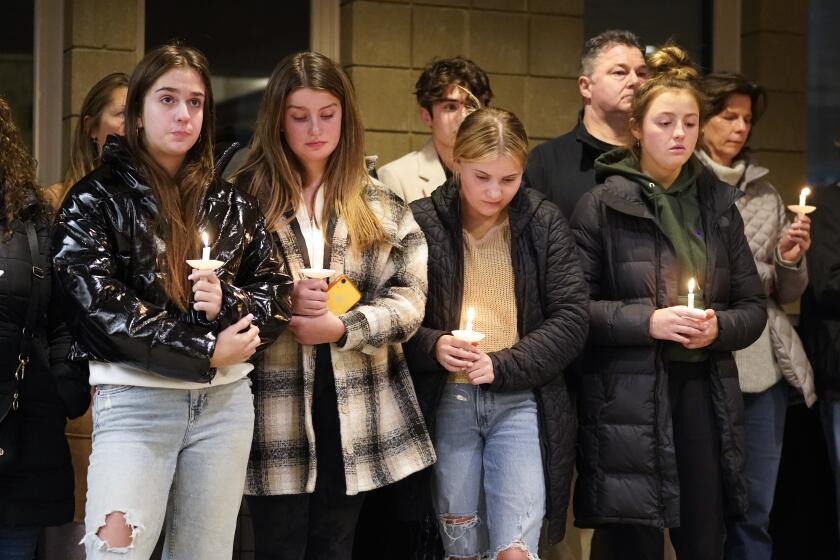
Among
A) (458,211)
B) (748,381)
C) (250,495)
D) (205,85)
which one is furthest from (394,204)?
(748,381)

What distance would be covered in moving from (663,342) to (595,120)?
3.54 feet

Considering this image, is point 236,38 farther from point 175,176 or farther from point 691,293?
point 691,293

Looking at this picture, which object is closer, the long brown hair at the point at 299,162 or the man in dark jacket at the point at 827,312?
the long brown hair at the point at 299,162

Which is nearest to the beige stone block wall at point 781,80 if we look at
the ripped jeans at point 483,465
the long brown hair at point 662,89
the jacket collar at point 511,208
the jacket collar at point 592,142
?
the jacket collar at point 592,142

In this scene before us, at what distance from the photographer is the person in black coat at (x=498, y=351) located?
3303 mm

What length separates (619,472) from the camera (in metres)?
3.47

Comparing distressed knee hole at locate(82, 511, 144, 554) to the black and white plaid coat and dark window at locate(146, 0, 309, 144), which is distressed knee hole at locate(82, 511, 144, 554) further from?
dark window at locate(146, 0, 309, 144)

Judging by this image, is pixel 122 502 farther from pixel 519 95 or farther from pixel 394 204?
pixel 519 95

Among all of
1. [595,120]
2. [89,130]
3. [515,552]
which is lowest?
[515,552]

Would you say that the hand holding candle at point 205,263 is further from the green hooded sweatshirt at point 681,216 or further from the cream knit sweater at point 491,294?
the green hooded sweatshirt at point 681,216

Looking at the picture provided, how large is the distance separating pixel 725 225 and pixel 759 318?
31cm

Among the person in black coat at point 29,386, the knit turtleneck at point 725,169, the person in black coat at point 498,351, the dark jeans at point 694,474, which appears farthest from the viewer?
the knit turtleneck at point 725,169

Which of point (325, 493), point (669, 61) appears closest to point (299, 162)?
point (325, 493)

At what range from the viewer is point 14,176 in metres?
3.16
